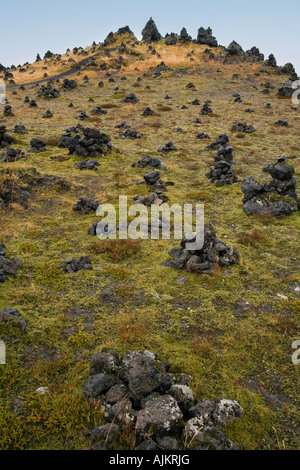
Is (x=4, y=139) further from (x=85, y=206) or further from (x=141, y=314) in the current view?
(x=141, y=314)

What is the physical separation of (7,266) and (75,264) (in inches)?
88.7

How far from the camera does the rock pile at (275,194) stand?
1575cm

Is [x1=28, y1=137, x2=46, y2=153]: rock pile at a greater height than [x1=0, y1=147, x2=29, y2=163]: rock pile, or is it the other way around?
[x1=28, y1=137, x2=46, y2=153]: rock pile

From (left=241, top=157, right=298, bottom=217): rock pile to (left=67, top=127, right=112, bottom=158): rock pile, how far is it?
43.9 feet

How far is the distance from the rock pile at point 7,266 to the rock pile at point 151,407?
5031 mm

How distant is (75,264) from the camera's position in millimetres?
11000

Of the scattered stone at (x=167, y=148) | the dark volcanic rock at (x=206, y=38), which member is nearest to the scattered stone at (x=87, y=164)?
the scattered stone at (x=167, y=148)

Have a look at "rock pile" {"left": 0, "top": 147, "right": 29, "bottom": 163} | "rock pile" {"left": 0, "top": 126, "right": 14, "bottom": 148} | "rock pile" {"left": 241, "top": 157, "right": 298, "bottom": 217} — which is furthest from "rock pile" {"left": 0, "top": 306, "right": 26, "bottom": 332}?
"rock pile" {"left": 0, "top": 126, "right": 14, "bottom": 148}

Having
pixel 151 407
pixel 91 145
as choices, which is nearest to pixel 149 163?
pixel 91 145

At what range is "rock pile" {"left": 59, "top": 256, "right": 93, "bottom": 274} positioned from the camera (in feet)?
35.8

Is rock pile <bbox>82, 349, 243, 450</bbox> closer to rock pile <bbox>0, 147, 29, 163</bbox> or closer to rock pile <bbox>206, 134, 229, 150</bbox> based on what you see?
rock pile <bbox>0, 147, 29, 163</bbox>

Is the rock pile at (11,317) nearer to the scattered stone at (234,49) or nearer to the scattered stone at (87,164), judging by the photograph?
the scattered stone at (87,164)

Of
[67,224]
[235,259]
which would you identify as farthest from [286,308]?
[67,224]

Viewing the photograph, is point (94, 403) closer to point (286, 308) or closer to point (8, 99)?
point (286, 308)
